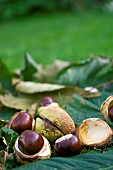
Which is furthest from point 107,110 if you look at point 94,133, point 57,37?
point 57,37

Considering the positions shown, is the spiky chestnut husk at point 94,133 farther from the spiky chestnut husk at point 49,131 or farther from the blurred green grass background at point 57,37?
the blurred green grass background at point 57,37

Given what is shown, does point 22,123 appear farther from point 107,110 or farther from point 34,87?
point 34,87

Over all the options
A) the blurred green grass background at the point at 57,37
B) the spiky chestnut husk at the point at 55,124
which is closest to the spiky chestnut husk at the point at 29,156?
the spiky chestnut husk at the point at 55,124

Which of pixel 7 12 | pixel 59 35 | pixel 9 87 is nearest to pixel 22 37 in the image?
pixel 59 35

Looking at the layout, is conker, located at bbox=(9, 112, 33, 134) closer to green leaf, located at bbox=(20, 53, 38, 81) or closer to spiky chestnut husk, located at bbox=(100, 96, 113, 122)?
spiky chestnut husk, located at bbox=(100, 96, 113, 122)

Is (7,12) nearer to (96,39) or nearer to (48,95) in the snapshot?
(96,39)
